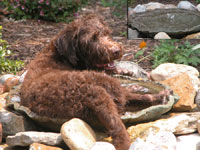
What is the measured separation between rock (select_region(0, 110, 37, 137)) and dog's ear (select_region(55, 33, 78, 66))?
96 cm

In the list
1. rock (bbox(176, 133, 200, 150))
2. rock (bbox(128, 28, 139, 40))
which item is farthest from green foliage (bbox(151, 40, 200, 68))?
rock (bbox(176, 133, 200, 150))

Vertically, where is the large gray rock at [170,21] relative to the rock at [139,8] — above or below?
below

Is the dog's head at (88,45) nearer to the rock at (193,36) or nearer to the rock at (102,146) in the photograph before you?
the rock at (102,146)

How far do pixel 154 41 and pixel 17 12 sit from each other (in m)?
4.52

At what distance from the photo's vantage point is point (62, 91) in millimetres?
3934

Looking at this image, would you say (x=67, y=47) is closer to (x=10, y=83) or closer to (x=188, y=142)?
(x=10, y=83)

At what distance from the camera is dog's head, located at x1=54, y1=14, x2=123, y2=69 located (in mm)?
4570

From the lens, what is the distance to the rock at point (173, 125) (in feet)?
13.2

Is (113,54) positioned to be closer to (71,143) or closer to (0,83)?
(71,143)

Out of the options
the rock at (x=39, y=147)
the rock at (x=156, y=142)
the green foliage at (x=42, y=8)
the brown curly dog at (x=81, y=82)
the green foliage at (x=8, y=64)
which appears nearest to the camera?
the rock at (x=156, y=142)

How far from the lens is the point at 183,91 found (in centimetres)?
488

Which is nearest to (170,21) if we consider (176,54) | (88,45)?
A: (176,54)

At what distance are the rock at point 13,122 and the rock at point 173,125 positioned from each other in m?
1.21

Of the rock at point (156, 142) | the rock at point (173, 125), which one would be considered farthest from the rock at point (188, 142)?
the rock at point (156, 142)
